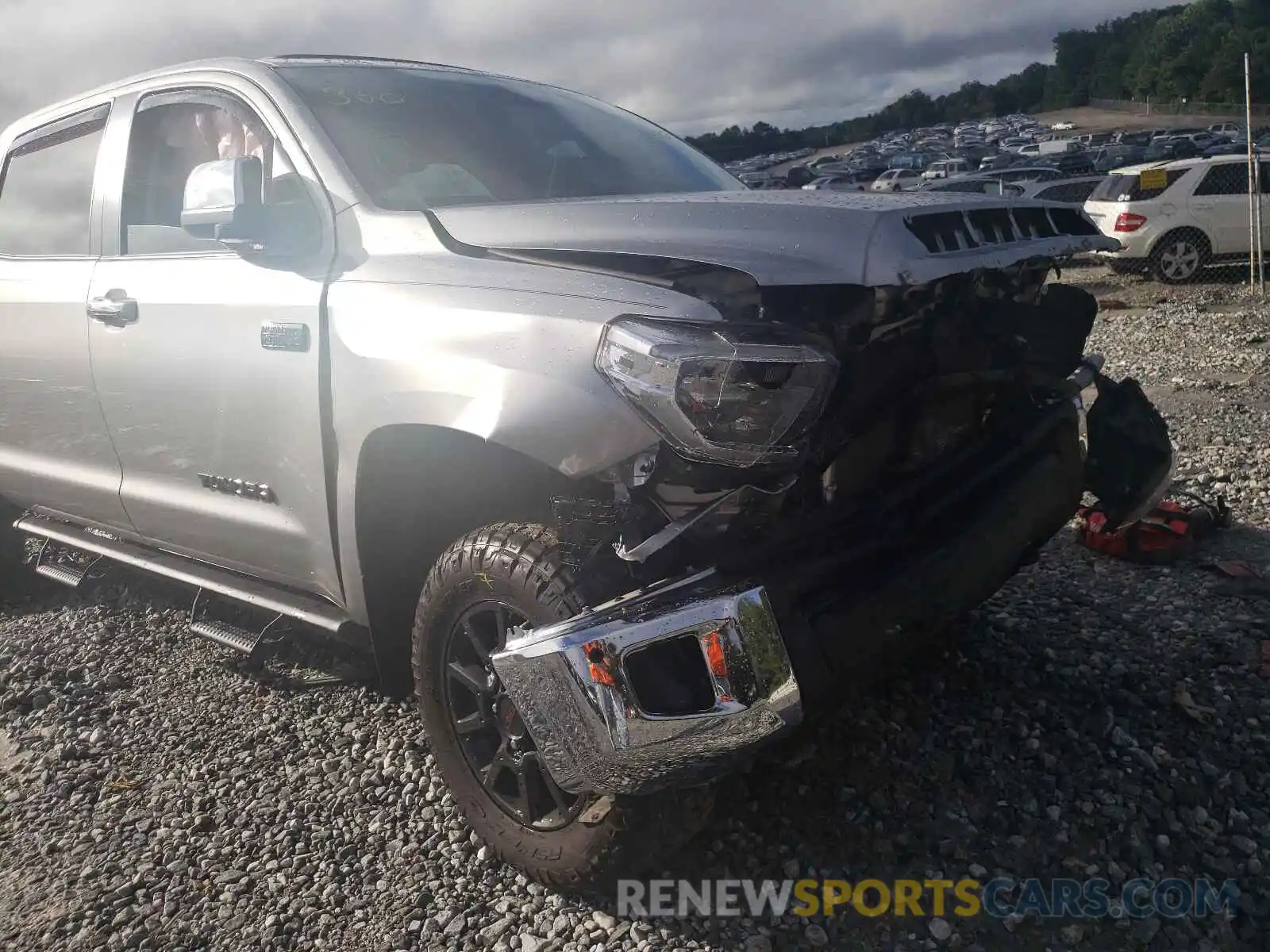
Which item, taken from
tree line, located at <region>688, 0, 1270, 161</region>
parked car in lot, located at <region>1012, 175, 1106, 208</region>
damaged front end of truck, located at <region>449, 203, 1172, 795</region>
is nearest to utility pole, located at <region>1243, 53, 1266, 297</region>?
parked car in lot, located at <region>1012, 175, 1106, 208</region>

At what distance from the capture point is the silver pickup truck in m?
1.99

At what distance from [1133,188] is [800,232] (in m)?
12.4

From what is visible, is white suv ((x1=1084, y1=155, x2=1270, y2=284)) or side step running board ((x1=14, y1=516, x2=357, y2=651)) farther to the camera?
white suv ((x1=1084, y1=155, x2=1270, y2=284))

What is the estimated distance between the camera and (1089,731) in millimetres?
2816

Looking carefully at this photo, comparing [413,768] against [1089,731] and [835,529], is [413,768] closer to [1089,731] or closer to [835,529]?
[835,529]

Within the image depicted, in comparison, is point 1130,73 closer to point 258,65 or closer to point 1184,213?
point 1184,213

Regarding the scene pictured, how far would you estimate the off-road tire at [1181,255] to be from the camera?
12742mm

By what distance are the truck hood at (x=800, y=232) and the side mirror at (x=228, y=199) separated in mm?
472

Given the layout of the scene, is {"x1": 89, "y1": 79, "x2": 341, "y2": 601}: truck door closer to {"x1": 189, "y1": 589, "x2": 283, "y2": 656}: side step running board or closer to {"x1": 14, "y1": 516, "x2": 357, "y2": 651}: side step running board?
{"x1": 14, "y1": 516, "x2": 357, "y2": 651}: side step running board

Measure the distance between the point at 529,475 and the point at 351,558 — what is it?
0.62 metres

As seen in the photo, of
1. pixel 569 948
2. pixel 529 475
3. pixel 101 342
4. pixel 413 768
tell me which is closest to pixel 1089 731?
pixel 569 948

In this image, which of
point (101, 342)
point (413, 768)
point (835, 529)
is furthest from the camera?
point (101, 342)

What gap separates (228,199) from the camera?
262 centimetres

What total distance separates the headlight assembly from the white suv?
476 inches
